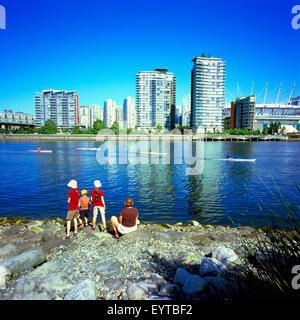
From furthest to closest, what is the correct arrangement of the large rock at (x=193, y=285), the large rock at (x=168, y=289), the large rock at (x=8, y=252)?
the large rock at (x=8, y=252), the large rock at (x=168, y=289), the large rock at (x=193, y=285)

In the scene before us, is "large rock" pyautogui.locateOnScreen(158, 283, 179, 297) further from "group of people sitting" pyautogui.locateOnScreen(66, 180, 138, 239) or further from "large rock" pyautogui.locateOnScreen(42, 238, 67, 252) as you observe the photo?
"large rock" pyautogui.locateOnScreen(42, 238, 67, 252)

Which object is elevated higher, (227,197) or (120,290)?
(120,290)

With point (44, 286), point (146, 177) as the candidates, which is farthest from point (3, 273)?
point (146, 177)

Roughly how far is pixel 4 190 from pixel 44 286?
21088mm

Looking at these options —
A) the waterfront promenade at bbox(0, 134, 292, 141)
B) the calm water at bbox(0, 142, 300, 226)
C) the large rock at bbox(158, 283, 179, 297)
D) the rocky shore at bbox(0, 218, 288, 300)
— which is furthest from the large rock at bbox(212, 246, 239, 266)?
the waterfront promenade at bbox(0, 134, 292, 141)

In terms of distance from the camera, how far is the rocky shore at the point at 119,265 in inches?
232

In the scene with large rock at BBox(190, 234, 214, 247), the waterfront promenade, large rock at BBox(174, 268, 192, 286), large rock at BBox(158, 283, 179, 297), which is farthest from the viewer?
the waterfront promenade

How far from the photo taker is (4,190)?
23.4m

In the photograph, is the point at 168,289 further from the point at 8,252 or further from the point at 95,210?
the point at 8,252

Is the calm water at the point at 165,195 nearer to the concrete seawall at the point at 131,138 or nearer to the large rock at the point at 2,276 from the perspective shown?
the large rock at the point at 2,276

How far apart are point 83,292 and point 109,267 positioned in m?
1.44

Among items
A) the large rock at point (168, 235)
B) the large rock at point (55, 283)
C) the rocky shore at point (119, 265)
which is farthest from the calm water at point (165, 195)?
the large rock at point (55, 283)

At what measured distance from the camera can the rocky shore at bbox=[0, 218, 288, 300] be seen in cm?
590
